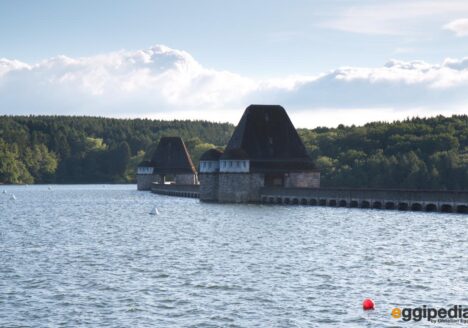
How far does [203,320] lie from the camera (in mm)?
28203

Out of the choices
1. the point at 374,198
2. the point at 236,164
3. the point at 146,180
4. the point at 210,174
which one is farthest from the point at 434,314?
the point at 146,180

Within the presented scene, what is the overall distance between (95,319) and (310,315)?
7.00 meters

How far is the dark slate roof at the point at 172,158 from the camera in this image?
14912cm

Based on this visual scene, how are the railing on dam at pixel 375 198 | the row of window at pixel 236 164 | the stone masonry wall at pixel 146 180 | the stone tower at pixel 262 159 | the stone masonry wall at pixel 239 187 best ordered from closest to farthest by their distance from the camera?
the railing on dam at pixel 375 198 → the row of window at pixel 236 164 → the stone masonry wall at pixel 239 187 → the stone tower at pixel 262 159 → the stone masonry wall at pixel 146 180

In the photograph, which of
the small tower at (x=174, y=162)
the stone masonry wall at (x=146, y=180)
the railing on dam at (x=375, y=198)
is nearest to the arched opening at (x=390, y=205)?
the railing on dam at (x=375, y=198)

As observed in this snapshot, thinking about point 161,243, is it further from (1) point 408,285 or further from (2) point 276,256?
(1) point 408,285

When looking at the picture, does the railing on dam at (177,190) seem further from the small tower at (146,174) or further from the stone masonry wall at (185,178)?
the stone masonry wall at (185,178)

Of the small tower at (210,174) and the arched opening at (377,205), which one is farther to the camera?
the small tower at (210,174)

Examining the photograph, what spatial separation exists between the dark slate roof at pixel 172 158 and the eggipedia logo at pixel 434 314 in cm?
12028

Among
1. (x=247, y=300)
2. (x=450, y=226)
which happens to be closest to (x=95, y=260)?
(x=247, y=300)

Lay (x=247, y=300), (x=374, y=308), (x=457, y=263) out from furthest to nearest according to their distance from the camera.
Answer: (x=457, y=263)
(x=247, y=300)
(x=374, y=308)

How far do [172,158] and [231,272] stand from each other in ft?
367

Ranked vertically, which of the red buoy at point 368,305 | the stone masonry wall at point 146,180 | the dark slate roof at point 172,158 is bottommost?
the red buoy at point 368,305

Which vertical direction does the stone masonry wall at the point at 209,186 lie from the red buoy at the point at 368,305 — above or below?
above
